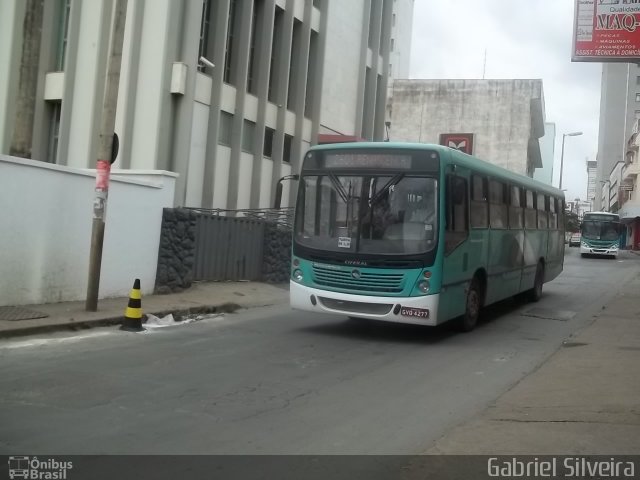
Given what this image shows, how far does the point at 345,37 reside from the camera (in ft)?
86.5

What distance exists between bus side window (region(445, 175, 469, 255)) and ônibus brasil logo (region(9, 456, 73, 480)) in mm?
6586

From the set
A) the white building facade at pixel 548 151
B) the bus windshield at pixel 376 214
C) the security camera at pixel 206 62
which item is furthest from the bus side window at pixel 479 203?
the white building facade at pixel 548 151

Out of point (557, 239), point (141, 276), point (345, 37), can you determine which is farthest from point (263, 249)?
point (345, 37)

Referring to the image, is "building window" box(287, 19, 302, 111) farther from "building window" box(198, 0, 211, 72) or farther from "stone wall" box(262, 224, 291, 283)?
"stone wall" box(262, 224, 291, 283)

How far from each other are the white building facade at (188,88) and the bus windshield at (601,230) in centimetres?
2452

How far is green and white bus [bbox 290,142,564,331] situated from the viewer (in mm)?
9523

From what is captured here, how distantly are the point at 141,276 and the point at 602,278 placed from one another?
18479mm

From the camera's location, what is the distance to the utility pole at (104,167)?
34.5 ft

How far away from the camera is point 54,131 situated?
63.4ft

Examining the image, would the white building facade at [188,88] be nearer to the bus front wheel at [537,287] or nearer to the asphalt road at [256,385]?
the asphalt road at [256,385]

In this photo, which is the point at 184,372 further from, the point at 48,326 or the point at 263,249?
the point at 263,249

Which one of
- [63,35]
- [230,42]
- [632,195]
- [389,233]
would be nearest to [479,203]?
[389,233]

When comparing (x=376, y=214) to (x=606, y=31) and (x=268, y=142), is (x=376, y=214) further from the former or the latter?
(x=268, y=142)

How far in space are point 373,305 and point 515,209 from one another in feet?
17.4
